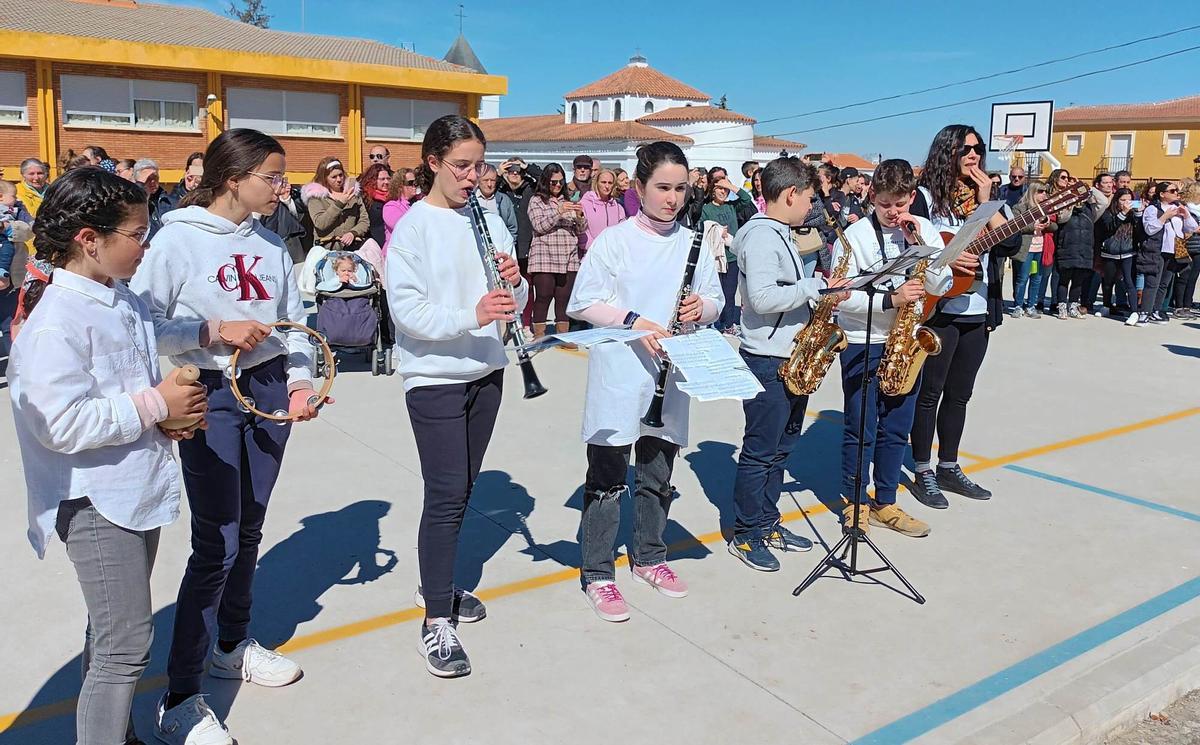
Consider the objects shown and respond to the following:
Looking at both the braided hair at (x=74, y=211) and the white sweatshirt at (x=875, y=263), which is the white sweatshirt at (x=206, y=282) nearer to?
the braided hair at (x=74, y=211)

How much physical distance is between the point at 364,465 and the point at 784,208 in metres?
3.28

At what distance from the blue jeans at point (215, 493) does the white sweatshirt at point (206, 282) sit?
101 mm

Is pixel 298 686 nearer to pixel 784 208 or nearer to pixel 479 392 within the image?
pixel 479 392

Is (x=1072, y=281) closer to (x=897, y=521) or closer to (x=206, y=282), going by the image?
(x=897, y=521)

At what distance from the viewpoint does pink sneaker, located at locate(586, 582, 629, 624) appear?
166 inches

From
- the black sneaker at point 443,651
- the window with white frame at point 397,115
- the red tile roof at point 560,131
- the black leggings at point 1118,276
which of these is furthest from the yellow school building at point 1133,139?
the black sneaker at point 443,651

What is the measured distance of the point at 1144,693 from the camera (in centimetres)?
380

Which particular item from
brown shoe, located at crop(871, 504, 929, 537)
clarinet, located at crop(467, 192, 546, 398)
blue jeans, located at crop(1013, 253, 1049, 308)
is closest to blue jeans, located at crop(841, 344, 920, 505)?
brown shoe, located at crop(871, 504, 929, 537)

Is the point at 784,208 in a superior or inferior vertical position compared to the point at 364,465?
superior

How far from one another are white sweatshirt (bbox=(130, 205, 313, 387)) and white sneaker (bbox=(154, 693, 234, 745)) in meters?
1.13

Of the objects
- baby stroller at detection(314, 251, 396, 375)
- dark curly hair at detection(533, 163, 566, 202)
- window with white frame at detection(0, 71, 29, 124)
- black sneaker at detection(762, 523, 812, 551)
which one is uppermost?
window with white frame at detection(0, 71, 29, 124)

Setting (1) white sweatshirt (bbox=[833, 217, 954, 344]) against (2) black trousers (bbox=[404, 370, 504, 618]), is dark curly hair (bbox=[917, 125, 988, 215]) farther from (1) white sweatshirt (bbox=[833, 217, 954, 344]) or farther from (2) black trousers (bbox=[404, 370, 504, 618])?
(2) black trousers (bbox=[404, 370, 504, 618])

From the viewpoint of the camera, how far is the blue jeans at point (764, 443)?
474 centimetres

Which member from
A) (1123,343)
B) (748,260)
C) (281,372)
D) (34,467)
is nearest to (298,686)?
(281,372)
